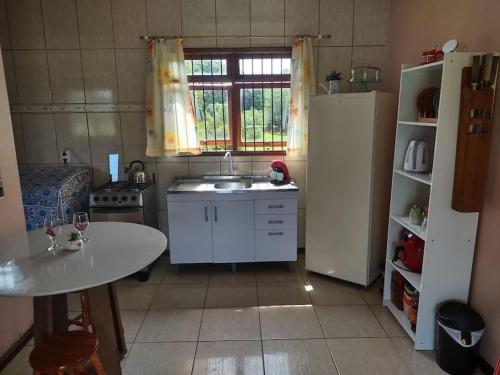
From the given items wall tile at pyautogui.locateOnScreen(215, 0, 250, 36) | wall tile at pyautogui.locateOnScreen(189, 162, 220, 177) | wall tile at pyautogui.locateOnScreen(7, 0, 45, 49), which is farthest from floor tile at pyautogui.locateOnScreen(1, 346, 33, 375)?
wall tile at pyautogui.locateOnScreen(215, 0, 250, 36)

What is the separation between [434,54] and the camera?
6.98ft

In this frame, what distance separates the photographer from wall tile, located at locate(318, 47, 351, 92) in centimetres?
334

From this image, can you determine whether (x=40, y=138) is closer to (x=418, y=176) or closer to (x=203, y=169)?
(x=203, y=169)

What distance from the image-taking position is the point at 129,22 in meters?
3.24

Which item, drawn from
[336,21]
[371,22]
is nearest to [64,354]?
[336,21]

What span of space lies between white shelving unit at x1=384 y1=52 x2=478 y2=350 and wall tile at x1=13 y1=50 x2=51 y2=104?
3153 mm

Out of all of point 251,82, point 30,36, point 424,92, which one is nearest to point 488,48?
point 424,92

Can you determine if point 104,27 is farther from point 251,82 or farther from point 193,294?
point 193,294

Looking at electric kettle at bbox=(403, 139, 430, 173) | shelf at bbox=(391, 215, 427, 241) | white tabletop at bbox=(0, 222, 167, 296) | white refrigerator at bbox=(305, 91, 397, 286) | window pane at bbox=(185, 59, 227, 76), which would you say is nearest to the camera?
white tabletop at bbox=(0, 222, 167, 296)

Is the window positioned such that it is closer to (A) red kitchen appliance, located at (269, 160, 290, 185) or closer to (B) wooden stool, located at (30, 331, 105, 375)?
(A) red kitchen appliance, located at (269, 160, 290, 185)

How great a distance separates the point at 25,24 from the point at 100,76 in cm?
79

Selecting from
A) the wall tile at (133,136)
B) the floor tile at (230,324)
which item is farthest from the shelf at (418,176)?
the wall tile at (133,136)

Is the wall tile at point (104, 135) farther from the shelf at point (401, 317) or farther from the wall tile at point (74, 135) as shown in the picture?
the shelf at point (401, 317)

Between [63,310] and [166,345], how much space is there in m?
0.70
